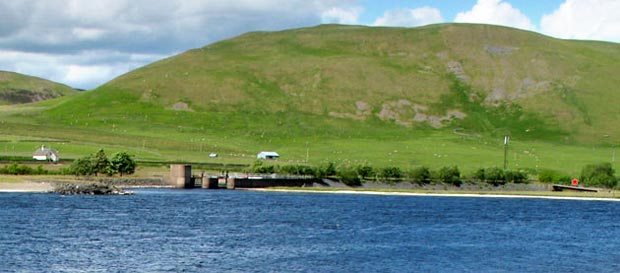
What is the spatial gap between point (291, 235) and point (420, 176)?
3873 inches

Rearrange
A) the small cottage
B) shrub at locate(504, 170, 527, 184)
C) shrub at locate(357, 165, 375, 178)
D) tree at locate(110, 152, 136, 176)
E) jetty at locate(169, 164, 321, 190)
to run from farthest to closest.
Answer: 1. shrub at locate(504, 170, 527, 184)
2. shrub at locate(357, 165, 375, 178)
3. the small cottage
4. jetty at locate(169, 164, 321, 190)
5. tree at locate(110, 152, 136, 176)

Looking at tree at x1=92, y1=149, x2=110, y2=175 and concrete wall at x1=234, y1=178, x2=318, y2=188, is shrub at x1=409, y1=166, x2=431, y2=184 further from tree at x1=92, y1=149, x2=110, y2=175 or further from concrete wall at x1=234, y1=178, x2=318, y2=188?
tree at x1=92, y1=149, x2=110, y2=175

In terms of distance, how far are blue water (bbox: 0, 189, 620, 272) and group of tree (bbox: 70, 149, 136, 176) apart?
2630 centimetres

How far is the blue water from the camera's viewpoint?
72.0 metres

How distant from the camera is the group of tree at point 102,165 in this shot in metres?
170

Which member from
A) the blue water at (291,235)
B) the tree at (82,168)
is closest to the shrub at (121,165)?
the tree at (82,168)

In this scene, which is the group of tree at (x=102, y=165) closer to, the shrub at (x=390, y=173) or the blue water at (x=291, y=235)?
the blue water at (x=291, y=235)

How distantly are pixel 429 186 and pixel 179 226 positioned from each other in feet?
320

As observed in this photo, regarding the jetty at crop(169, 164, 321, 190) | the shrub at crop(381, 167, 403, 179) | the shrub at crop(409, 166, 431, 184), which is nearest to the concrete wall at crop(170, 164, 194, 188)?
the jetty at crop(169, 164, 321, 190)

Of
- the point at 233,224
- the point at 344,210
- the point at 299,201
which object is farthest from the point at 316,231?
the point at 299,201

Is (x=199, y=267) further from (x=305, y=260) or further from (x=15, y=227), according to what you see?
(x=15, y=227)

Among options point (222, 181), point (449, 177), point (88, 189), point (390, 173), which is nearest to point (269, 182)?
point (222, 181)

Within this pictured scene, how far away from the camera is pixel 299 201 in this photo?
144 metres

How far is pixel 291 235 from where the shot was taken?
9306 centimetres
